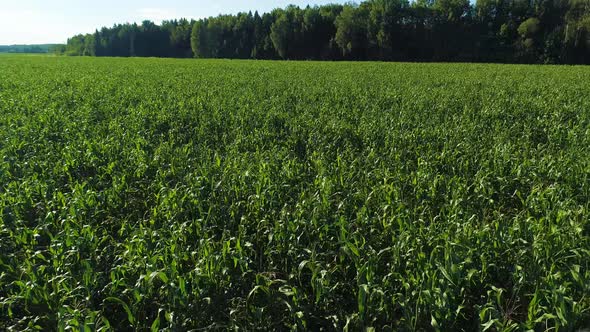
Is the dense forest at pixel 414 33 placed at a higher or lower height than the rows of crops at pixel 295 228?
higher

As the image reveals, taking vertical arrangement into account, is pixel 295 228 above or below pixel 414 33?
below

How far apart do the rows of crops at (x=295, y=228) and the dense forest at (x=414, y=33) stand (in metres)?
65.6

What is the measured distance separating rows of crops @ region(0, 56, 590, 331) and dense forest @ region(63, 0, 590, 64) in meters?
65.6

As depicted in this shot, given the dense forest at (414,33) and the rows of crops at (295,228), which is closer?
the rows of crops at (295,228)

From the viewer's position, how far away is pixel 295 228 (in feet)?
14.2

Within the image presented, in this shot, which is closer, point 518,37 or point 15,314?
point 15,314

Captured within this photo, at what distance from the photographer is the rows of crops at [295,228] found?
334 cm

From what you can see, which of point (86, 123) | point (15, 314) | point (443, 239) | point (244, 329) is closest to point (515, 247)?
point (443, 239)

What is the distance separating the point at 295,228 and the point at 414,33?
77.5 metres

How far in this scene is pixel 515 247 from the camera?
3938 mm

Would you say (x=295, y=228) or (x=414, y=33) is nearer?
(x=295, y=228)

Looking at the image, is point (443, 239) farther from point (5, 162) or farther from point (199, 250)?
point (5, 162)

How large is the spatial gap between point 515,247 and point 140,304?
365cm

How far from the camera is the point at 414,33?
73688 mm
